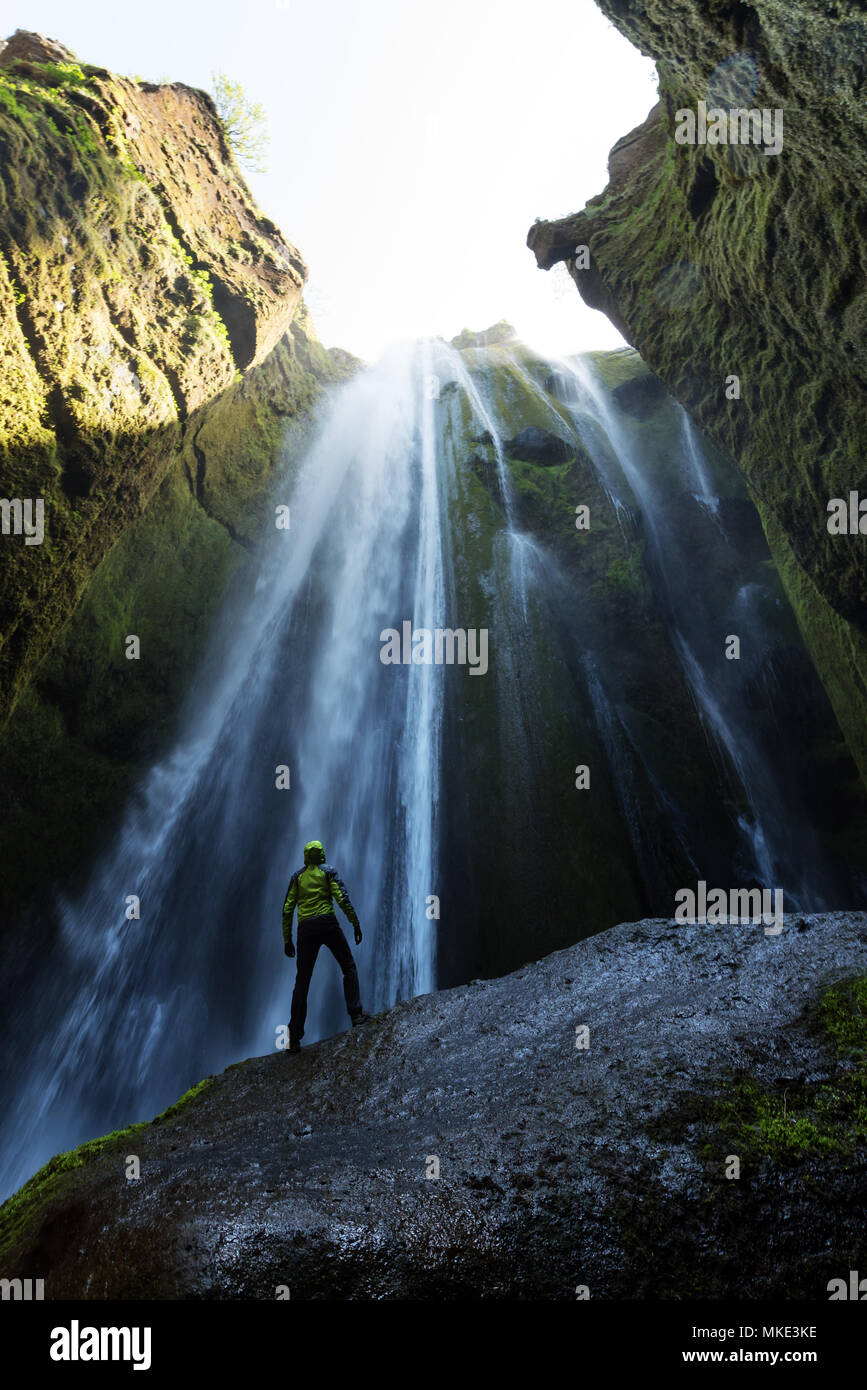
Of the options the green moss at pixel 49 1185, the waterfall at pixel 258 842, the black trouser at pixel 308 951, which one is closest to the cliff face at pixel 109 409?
the waterfall at pixel 258 842

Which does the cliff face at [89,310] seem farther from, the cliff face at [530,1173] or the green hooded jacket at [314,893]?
the cliff face at [530,1173]

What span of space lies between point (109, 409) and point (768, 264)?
846 cm

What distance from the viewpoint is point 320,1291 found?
2.07 m

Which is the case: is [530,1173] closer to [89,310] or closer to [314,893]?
[314,893]

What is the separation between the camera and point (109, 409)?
852 centimetres

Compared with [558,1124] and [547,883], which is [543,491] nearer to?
[547,883]

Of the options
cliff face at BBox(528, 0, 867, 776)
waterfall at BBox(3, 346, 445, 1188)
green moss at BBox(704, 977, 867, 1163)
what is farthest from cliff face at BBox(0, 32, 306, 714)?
green moss at BBox(704, 977, 867, 1163)

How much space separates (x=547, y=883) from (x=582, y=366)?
813 inches

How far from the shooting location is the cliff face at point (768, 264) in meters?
5.07

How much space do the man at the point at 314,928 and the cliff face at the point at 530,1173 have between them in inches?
32.6

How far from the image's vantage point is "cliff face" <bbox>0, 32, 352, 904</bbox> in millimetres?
7523

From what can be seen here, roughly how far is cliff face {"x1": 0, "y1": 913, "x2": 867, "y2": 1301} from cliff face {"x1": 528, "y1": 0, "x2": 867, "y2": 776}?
6.01 m
